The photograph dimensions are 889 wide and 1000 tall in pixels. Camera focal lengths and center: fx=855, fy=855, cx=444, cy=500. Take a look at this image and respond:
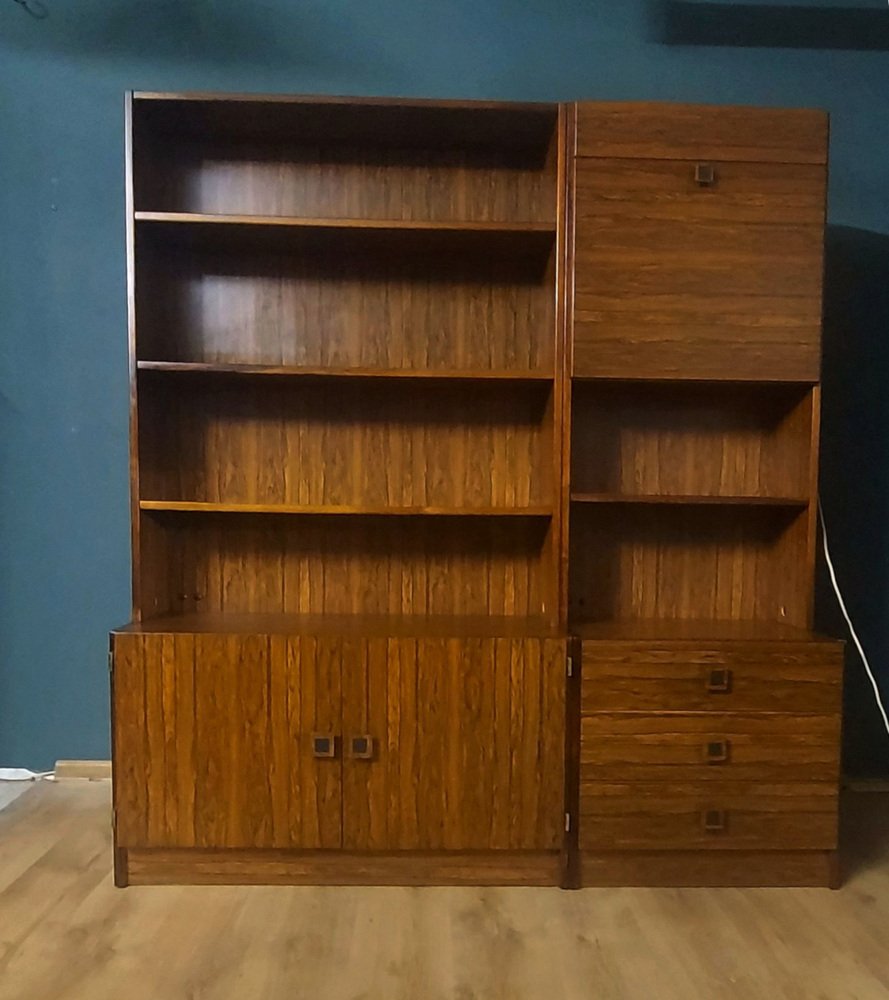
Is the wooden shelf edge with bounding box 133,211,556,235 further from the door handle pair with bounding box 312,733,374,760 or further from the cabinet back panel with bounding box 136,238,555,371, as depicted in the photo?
the door handle pair with bounding box 312,733,374,760

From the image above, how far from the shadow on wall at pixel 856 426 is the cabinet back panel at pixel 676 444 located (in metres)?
0.25

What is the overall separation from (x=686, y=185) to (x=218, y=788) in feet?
5.70

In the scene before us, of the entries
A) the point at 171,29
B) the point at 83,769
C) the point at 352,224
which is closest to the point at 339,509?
the point at 352,224

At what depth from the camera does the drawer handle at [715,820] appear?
193 centimetres

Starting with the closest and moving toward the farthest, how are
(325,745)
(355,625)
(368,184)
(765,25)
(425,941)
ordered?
1. (425,941)
2. (325,745)
3. (355,625)
4. (368,184)
5. (765,25)

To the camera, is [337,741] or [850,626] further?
[850,626]

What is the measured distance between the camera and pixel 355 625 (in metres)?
Answer: 2.05

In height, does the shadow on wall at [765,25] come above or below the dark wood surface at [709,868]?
above

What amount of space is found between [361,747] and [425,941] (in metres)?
0.41

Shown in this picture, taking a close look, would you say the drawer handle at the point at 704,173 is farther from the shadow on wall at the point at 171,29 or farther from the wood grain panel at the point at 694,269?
the shadow on wall at the point at 171,29

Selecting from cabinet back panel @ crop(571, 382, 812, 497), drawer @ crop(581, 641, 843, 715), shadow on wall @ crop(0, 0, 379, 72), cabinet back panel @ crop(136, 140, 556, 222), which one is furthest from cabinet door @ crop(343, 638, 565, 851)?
shadow on wall @ crop(0, 0, 379, 72)

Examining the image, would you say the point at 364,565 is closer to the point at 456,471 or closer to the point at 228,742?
the point at 456,471

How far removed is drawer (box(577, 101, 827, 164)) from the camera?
1957 millimetres

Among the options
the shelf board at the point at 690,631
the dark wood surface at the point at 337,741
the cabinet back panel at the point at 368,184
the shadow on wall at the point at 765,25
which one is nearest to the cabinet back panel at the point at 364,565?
the shelf board at the point at 690,631
